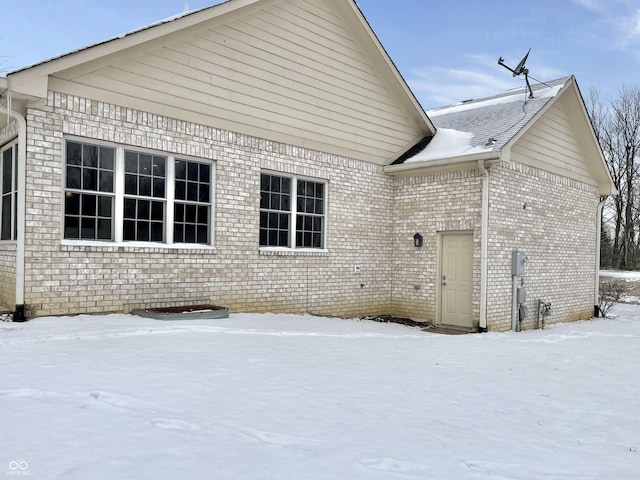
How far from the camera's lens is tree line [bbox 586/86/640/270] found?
3603 cm

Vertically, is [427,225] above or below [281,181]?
below

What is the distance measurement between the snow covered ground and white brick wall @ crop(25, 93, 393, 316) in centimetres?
75

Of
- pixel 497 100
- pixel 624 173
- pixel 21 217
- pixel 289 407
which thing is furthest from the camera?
pixel 624 173

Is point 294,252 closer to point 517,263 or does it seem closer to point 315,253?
point 315,253

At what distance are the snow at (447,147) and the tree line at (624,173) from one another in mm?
29230

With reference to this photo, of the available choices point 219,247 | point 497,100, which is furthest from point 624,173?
point 219,247

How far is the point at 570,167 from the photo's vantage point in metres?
13.3

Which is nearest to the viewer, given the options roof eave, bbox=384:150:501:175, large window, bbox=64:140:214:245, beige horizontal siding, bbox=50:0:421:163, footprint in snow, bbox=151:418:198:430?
footprint in snow, bbox=151:418:198:430

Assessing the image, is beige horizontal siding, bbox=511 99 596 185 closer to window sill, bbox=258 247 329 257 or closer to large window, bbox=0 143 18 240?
window sill, bbox=258 247 329 257

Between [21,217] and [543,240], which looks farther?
[543,240]

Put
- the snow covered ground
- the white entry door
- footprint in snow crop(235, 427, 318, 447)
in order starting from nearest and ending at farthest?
the snow covered ground
footprint in snow crop(235, 427, 318, 447)
the white entry door

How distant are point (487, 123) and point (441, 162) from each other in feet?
7.70

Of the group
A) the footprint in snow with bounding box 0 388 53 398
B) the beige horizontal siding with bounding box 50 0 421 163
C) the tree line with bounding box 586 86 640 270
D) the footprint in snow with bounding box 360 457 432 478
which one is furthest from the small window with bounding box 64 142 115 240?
the tree line with bounding box 586 86 640 270

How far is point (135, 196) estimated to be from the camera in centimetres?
792
